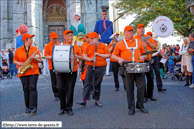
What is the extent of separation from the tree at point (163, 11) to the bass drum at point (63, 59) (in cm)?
1750

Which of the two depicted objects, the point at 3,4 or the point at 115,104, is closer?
the point at 115,104

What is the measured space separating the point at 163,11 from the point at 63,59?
18143mm

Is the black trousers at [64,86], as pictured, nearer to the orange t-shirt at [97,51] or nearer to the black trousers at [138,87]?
the orange t-shirt at [97,51]

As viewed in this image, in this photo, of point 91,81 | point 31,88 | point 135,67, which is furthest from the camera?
point 91,81

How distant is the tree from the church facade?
3353 millimetres

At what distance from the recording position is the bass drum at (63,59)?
5484 millimetres

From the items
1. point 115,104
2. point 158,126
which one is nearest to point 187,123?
point 158,126

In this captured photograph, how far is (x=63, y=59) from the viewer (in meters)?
5.47

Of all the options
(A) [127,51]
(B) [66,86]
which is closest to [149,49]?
(A) [127,51]

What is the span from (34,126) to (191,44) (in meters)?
7.40

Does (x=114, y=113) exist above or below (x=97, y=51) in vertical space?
below

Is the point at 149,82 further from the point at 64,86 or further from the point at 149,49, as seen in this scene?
the point at 64,86

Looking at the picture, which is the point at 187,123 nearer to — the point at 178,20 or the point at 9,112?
the point at 9,112

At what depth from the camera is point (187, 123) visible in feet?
16.4
